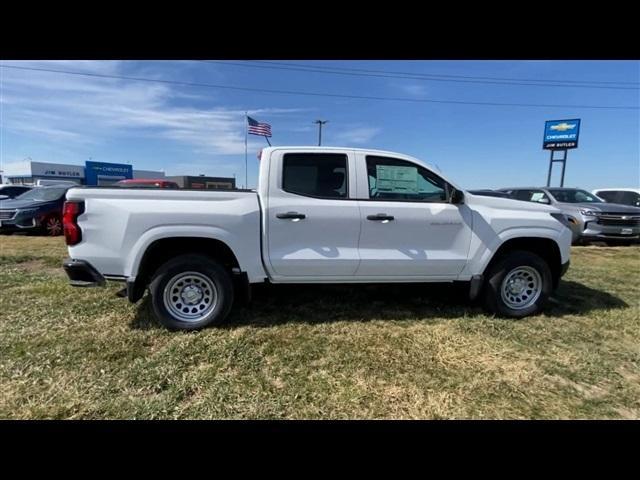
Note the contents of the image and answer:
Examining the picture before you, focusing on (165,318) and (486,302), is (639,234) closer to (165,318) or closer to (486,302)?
(486,302)

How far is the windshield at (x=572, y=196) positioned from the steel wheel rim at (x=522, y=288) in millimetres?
7595

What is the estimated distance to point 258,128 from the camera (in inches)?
537

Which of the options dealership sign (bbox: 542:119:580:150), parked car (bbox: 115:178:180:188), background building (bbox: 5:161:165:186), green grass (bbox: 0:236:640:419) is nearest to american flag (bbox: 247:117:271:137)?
parked car (bbox: 115:178:180:188)

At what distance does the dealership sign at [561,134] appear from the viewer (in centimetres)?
2431

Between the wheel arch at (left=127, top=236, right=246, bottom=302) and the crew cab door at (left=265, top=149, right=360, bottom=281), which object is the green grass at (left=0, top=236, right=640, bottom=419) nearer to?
the wheel arch at (left=127, top=236, right=246, bottom=302)

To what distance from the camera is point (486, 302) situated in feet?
12.7

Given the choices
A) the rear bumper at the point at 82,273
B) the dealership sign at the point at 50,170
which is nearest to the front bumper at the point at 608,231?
the rear bumper at the point at 82,273

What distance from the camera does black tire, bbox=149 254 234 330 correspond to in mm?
3244

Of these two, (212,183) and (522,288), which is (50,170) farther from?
(522,288)

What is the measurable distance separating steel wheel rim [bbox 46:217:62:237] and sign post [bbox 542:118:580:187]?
30.4m

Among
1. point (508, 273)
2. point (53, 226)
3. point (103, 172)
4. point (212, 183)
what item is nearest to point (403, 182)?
point (508, 273)

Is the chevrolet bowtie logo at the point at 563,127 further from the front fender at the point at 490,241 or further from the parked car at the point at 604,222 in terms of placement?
the front fender at the point at 490,241
